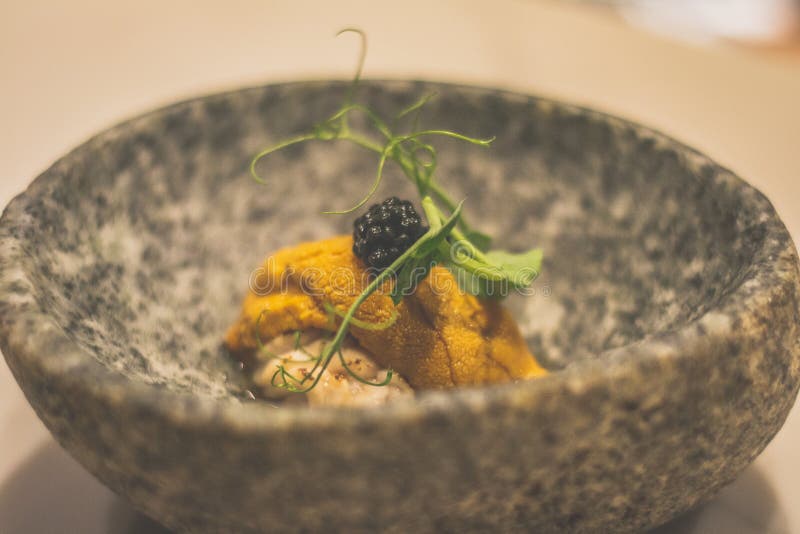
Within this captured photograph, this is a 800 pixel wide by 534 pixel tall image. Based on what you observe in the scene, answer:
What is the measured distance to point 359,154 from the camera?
5.04 ft

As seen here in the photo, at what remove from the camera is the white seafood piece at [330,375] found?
42.3 inches

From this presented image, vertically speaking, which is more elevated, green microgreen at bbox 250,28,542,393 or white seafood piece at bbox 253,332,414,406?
green microgreen at bbox 250,28,542,393

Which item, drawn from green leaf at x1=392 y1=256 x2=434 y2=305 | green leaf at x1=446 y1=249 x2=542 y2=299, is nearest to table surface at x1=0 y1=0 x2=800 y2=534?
green leaf at x1=446 y1=249 x2=542 y2=299

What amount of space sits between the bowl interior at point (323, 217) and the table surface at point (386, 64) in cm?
56

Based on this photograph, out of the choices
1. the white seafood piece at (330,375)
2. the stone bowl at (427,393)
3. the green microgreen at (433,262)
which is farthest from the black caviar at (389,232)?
the stone bowl at (427,393)

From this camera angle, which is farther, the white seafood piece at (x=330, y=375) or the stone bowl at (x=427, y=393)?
the white seafood piece at (x=330, y=375)

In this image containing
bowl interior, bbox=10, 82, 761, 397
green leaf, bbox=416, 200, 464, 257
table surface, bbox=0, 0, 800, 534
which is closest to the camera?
green leaf, bbox=416, 200, 464, 257

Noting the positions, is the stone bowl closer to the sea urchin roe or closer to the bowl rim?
the bowl rim

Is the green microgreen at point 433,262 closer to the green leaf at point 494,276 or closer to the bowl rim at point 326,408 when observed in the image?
the green leaf at point 494,276

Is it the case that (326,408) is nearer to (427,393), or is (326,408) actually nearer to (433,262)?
(427,393)

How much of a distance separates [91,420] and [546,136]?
0.90 meters

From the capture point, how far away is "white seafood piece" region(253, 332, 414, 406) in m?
1.07

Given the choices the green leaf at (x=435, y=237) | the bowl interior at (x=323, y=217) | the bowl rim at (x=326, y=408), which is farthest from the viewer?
the bowl interior at (x=323, y=217)

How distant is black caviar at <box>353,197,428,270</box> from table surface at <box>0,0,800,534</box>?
97 cm
